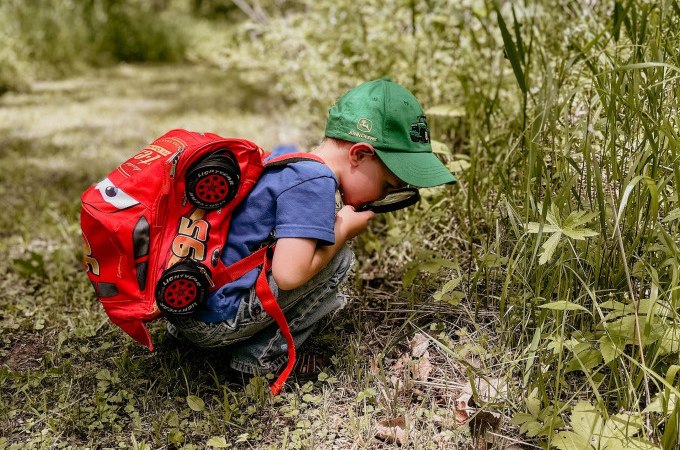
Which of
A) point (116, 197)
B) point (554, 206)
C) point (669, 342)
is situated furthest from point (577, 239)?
point (116, 197)

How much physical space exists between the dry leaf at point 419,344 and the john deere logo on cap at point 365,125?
2.19ft

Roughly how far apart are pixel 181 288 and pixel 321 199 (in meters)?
0.46

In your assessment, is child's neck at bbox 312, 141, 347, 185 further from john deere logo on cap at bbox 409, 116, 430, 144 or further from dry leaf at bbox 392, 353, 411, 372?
dry leaf at bbox 392, 353, 411, 372

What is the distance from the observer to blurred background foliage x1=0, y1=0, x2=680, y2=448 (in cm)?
171

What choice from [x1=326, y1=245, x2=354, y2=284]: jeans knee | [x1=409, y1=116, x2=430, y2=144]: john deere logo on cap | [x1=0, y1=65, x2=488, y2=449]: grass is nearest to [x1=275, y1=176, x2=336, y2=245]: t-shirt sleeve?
[x1=326, y1=245, x2=354, y2=284]: jeans knee

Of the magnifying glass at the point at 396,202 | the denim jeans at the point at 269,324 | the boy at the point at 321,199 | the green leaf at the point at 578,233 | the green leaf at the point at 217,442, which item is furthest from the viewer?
the magnifying glass at the point at 396,202

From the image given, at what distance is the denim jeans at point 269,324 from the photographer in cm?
204

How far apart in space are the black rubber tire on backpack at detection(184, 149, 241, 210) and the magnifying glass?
425mm

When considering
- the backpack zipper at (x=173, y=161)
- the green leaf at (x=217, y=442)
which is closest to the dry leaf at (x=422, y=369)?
the green leaf at (x=217, y=442)

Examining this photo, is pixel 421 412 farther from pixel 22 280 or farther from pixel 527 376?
pixel 22 280

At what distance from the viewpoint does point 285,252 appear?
6.17 feet

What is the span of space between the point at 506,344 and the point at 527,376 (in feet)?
0.74

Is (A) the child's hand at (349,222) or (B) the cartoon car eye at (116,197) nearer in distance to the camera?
(B) the cartoon car eye at (116,197)

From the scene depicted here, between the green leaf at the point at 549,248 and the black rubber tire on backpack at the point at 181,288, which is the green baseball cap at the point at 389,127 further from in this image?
the black rubber tire on backpack at the point at 181,288
